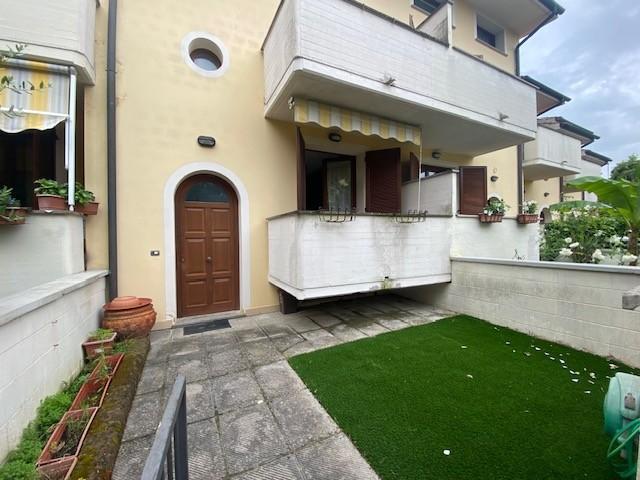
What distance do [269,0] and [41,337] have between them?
334 inches

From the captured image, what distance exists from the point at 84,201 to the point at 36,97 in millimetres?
1850

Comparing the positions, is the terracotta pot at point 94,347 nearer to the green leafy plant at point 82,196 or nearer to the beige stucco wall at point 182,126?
the beige stucco wall at point 182,126

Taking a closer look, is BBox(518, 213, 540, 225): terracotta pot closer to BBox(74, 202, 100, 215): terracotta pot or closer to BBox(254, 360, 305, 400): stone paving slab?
BBox(254, 360, 305, 400): stone paving slab

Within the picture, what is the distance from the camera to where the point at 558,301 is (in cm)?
470

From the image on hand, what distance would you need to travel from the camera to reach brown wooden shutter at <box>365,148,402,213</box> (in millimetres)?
7461

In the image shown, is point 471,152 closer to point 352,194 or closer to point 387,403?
point 352,194

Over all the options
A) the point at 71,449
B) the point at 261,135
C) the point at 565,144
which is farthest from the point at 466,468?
the point at 565,144

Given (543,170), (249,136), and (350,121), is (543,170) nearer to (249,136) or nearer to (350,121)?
(350,121)

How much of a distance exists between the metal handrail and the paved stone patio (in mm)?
913

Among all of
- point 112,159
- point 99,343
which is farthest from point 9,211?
point 99,343

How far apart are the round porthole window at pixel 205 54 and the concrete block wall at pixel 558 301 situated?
294 inches

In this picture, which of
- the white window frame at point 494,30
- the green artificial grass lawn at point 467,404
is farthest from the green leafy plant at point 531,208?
the white window frame at point 494,30

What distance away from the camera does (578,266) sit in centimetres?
445

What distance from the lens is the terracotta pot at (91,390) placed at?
2953 mm
